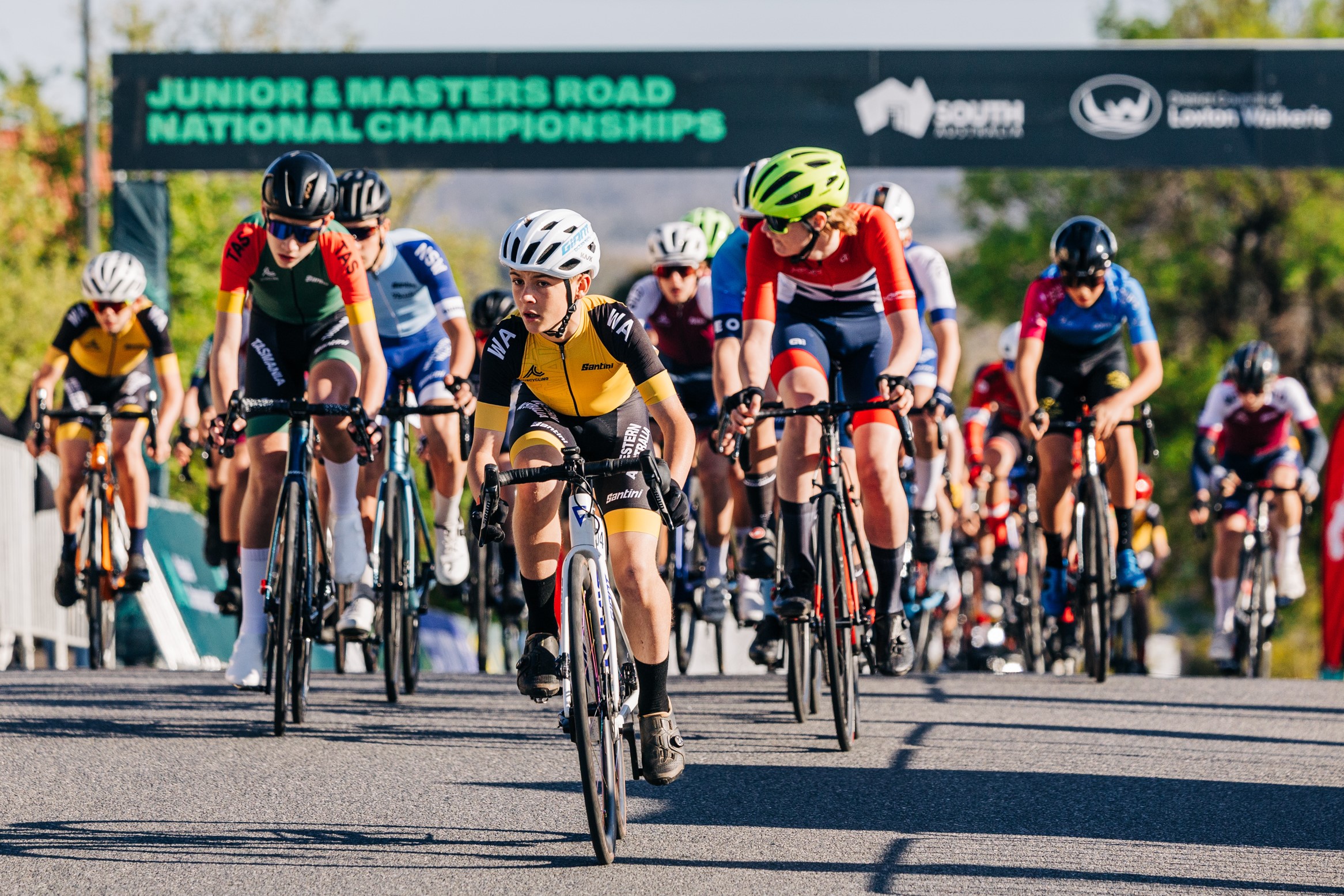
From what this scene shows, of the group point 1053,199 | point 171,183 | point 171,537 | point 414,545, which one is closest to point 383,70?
point 171,537

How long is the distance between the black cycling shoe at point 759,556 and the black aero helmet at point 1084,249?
2948 millimetres

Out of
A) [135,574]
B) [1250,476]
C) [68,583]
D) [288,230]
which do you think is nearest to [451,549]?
[288,230]

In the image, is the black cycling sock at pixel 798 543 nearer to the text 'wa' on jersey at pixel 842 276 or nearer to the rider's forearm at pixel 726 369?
the rider's forearm at pixel 726 369

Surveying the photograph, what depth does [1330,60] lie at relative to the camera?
1598 centimetres

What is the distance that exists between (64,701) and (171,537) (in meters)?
5.89

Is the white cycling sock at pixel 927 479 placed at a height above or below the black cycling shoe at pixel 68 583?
above

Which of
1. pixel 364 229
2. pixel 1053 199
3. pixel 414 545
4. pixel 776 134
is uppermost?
pixel 1053 199

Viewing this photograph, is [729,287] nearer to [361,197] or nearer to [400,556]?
[361,197]

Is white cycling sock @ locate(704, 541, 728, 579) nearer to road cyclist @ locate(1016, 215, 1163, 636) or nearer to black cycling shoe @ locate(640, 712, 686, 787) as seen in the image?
road cyclist @ locate(1016, 215, 1163, 636)

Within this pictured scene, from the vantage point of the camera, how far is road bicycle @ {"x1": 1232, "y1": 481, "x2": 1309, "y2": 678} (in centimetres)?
1307

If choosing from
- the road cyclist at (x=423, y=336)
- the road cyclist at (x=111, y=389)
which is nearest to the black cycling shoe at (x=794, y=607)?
the road cyclist at (x=423, y=336)

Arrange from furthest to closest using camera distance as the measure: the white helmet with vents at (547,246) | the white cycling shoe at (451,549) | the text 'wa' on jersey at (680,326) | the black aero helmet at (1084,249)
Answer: the text 'wa' on jersey at (680,326)
the black aero helmet at (1084,249)
the white cycling shoe at (451,549)
the white helmet with vents at (547,246)

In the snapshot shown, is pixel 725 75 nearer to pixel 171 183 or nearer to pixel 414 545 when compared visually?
pixel 414 545

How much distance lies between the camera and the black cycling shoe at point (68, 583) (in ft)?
37.1
